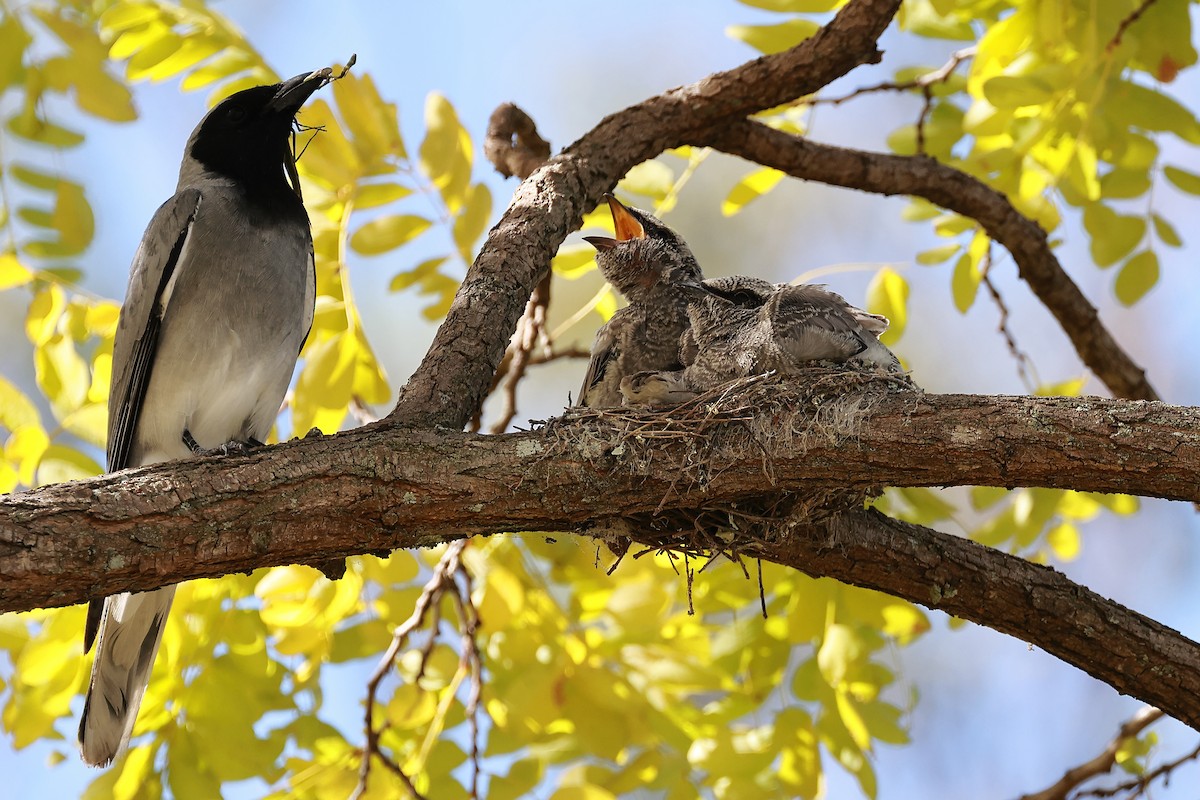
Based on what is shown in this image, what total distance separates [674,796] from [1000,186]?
8.92 feet

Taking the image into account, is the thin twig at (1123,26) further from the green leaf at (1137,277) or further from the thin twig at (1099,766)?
the thin twig at (1099,766)

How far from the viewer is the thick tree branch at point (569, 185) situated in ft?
10.9

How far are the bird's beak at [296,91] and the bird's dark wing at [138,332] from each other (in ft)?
1.85

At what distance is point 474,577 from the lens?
4387 millimetres

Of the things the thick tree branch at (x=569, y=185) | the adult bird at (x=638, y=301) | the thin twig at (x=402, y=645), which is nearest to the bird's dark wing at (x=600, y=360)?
the adult bird at (x=638, y=301)

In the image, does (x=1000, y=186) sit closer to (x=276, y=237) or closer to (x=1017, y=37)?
(x=1017, y=37)

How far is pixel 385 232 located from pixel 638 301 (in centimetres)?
99

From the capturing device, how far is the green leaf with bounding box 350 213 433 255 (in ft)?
14.0

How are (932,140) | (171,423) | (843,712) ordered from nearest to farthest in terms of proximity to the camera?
(171,423) < (843,712) < (932,140)

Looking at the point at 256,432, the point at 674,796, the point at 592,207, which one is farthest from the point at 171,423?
the point at 674,796

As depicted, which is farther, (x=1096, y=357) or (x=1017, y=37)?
(x=1096, y=357)

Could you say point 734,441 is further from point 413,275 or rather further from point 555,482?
point 413,275

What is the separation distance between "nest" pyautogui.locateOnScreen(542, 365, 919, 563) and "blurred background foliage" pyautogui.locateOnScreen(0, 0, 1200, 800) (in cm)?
87

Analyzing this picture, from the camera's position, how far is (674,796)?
4.08m
